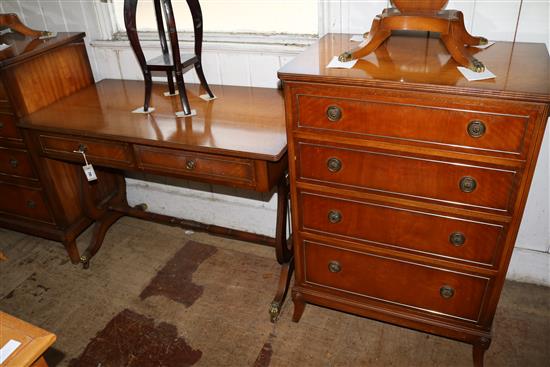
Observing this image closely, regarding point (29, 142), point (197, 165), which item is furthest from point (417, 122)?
point (29, 142)

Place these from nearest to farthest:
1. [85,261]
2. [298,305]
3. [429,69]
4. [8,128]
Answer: [429,69] < [298,305] < [8,128] < [85,261]

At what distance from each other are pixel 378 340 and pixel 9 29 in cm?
287

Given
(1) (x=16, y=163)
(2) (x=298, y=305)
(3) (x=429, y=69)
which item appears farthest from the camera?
(1) (x=16, y=163)

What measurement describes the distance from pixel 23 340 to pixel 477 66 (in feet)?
5.27

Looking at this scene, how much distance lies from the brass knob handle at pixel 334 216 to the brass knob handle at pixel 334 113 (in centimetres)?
44

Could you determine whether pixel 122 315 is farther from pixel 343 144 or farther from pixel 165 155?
pixel 343 144

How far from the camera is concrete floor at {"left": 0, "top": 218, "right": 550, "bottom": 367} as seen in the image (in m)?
2.31

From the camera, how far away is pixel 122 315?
2.61 meters

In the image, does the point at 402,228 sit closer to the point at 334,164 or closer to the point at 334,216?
the point at 334,216

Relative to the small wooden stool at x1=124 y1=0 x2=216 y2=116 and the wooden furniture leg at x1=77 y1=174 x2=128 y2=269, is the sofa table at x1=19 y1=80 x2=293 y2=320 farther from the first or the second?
the small wooden stool at x1=124 y1=0 x2=216 y2=116

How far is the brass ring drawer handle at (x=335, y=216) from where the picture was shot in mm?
2008

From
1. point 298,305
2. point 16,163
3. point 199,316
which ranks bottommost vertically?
point 199,316

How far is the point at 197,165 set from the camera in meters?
2.13

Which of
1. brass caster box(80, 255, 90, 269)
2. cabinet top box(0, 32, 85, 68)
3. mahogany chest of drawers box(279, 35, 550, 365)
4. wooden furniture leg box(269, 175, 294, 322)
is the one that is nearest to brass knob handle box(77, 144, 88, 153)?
cabinet top box(0, 32, 85, 68)
